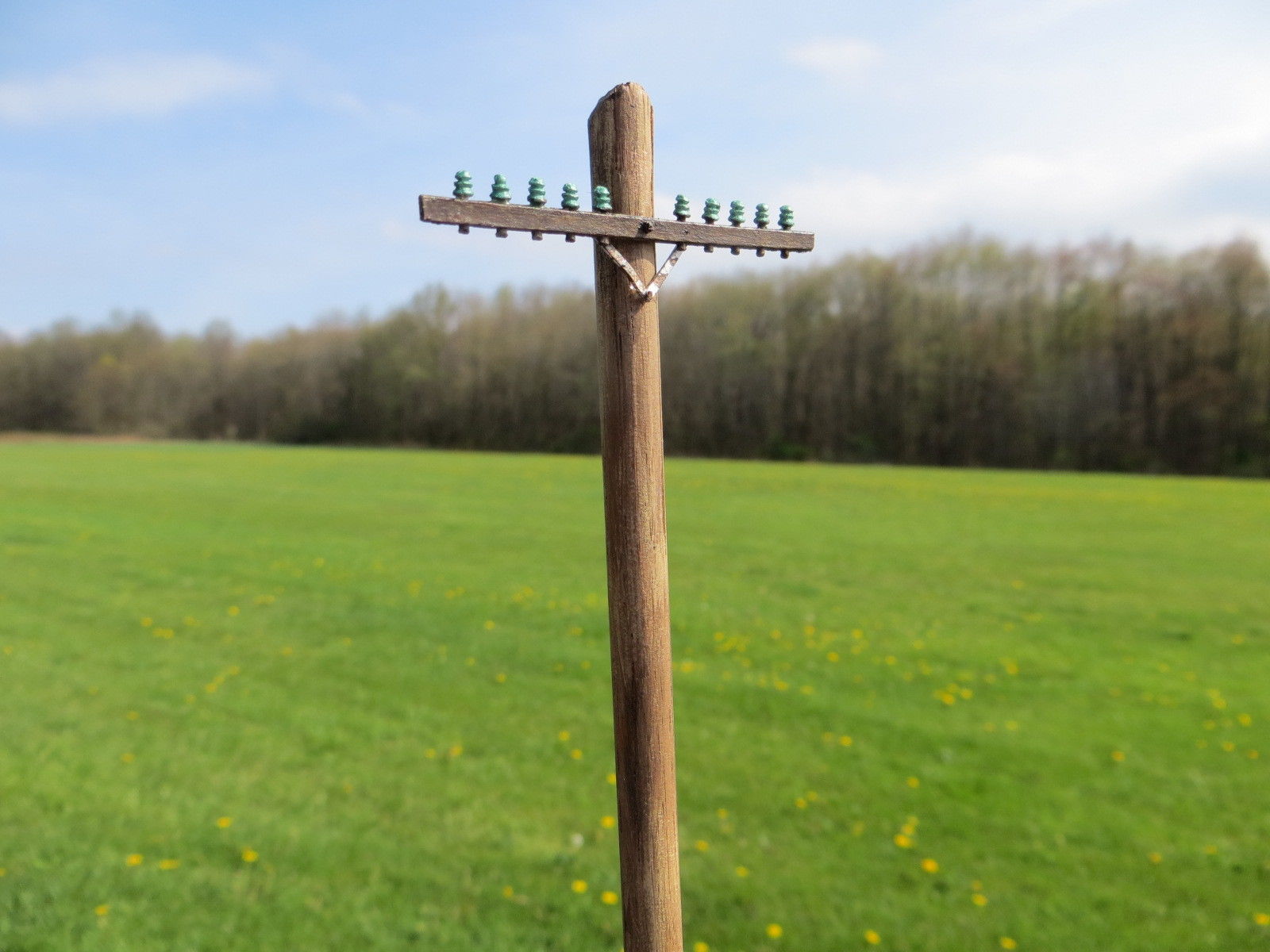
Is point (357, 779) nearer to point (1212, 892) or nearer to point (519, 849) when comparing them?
point (519, 849)

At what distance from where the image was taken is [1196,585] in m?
12.6

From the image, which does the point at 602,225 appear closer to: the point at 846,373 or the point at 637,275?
the point at 637,275

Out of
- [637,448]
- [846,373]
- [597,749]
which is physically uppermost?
[846,373]

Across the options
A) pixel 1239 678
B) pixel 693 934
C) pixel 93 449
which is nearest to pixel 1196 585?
pixel 1239 678

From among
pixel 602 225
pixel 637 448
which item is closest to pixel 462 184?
pixel 602 225

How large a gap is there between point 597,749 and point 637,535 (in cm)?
472

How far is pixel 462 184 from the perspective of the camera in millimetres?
1973

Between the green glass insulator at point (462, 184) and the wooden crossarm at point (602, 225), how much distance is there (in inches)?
0.6

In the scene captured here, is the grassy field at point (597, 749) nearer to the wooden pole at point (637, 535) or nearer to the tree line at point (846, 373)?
the wooden pole at point (637, 535)

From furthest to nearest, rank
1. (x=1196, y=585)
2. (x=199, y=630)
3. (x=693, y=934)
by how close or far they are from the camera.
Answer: (x=1196, y=585), (x=199, y=630), (x=693, y=934)

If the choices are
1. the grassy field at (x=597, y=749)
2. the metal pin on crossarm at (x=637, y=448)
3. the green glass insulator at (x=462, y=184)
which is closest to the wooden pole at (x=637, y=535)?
the metal pin on crossarm at (x=637, y=448)

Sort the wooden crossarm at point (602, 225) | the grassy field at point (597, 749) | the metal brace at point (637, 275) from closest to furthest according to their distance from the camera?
the wooden crossarm at point (602, 225)
the metal brace at point (637, 275)
the grassy field at point (597, 749)

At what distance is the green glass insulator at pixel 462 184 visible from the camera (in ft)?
6.47

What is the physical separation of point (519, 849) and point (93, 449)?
49.7 m
